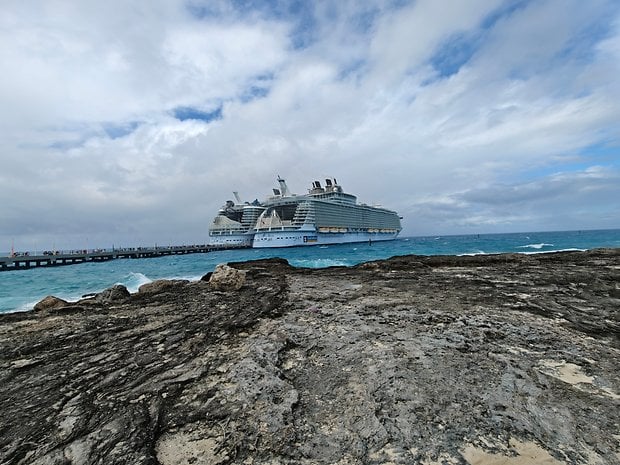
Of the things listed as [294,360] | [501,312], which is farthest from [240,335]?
[501,312]

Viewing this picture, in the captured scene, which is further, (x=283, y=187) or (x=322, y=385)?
(x=283, y=187)

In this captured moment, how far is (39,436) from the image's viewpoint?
232 centimetres

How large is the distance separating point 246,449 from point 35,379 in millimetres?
2779

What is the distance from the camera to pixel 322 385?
2.95 meters

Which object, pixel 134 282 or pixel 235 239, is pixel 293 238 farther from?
pixel 134 282

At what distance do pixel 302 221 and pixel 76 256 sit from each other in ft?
119

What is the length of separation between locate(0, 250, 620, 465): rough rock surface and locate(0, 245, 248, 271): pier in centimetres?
4717

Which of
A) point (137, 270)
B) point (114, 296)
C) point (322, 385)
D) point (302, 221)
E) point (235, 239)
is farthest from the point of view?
point (235, 239)

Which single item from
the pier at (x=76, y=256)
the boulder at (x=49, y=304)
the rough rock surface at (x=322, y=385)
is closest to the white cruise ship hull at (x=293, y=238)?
the pier at (x=76, y=256)

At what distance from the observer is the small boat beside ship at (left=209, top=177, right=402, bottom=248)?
5941 cm

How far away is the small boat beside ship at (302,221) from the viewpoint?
59406 mm

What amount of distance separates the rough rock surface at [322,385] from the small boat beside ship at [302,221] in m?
53.5

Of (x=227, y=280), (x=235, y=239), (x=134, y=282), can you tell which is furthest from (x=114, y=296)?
(x=235, y=239)

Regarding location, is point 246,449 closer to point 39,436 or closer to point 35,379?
point 39,436
